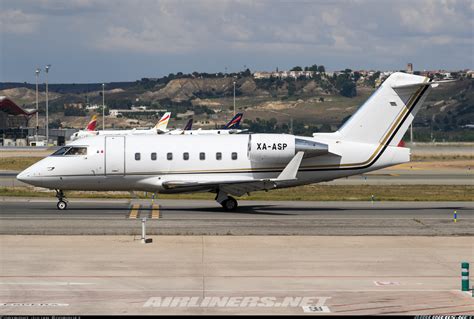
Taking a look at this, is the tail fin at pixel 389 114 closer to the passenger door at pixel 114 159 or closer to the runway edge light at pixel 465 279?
the passenger door at pixel 114 159

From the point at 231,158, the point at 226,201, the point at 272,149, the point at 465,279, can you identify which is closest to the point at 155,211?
the point at 226,201

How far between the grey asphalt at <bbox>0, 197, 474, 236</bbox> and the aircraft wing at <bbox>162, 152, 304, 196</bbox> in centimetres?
111

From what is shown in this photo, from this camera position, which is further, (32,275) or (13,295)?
(32,275)

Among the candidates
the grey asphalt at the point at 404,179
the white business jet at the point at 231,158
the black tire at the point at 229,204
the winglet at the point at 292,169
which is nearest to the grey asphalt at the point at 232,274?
the winglet at the point at 292,169

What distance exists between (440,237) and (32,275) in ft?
49.3

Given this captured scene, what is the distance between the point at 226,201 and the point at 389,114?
8.41 metres

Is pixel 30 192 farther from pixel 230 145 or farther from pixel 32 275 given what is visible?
pixel 32 275

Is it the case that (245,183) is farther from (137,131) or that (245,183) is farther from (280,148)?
(137,131)

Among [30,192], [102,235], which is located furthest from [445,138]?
[102,235]

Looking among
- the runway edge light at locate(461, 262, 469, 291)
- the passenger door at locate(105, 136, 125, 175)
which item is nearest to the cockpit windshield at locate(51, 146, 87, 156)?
the passenger door at locate(105, 136, 125, 175)

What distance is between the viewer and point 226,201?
39.7 m

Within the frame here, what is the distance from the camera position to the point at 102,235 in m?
30.8

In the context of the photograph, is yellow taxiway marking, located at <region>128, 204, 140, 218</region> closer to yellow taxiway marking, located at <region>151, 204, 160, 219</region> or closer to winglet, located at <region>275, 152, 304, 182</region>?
yellow taxiway marking, located at <region>151, 204, 160, 219</region>

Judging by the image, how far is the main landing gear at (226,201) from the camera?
3962 centimetres
